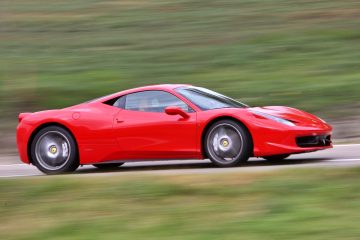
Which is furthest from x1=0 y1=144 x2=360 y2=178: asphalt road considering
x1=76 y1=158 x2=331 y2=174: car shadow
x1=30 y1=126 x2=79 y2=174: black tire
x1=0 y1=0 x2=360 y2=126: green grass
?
x1=0 y1=0 x2=360 y2=126: green grass

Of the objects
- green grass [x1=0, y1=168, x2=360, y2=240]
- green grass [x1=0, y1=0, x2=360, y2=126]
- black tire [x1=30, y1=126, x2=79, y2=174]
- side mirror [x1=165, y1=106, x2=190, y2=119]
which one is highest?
green grass [x1=0, y1=0, x2=360, y2=126]

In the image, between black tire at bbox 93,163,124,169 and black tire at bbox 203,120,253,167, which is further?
black tire at bbox 93,163,124,169

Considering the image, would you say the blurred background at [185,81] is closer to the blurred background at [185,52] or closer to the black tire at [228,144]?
the blurred background at [185,52]

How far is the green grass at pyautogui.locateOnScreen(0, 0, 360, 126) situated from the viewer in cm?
1798

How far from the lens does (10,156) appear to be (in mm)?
14766

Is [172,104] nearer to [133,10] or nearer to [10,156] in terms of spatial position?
[10,156]

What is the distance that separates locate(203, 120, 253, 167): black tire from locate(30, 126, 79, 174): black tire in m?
1.99

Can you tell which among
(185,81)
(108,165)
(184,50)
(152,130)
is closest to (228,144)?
(152,130)

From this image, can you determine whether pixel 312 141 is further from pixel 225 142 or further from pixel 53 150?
pixel 53 150

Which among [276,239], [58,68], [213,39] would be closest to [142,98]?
[276,239]

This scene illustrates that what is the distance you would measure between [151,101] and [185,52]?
994 centimetres

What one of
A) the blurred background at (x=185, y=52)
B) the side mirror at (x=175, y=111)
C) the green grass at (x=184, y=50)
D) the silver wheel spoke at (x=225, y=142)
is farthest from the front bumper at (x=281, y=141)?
the green grass at (x=184, y=50)

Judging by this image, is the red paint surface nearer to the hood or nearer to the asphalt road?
the hood

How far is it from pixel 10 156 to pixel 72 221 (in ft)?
22.0
